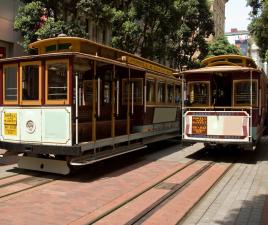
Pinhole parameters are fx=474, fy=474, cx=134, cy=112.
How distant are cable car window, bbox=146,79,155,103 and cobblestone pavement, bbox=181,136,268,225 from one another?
4.27 m

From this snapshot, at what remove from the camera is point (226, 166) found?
13.7m

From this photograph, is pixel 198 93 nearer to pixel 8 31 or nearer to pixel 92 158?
pixel 92 158

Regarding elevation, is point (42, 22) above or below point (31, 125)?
above

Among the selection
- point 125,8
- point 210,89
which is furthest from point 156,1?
point 210,89

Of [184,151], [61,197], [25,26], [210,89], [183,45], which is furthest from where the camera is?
[183,45]

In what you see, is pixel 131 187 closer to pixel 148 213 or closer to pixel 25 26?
pixel 148 213

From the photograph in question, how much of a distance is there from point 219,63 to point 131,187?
27.0 ft

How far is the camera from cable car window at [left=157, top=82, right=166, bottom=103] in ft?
56.0

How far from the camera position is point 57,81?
1112 centimetres

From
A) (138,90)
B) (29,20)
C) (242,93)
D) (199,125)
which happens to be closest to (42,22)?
(29,20)

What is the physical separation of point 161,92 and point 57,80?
6945mm

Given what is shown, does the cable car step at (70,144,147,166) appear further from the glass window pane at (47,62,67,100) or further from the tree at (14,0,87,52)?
the tree at (14,0,87,52)

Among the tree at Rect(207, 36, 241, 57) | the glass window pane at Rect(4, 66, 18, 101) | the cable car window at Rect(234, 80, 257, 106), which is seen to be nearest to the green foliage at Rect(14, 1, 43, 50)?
the glass window pane at Rect(4, 66, 18, 101)

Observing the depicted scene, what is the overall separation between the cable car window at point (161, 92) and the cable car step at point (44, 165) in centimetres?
657
